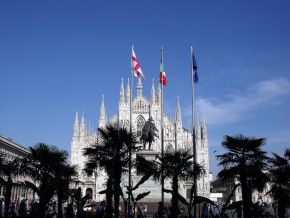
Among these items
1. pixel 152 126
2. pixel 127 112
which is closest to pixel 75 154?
pixel 127 112

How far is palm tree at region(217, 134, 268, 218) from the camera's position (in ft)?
62.1

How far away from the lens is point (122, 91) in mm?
76625

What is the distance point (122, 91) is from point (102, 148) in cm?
5568

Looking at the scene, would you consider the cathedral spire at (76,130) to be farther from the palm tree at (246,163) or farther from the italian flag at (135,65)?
the palm tree at (246,163)

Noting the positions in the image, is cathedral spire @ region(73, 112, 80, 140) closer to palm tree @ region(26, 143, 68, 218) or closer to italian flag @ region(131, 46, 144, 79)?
italian flag @ region(131, 46, 144, 79)

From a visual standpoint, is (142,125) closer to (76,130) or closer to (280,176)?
(76,130)

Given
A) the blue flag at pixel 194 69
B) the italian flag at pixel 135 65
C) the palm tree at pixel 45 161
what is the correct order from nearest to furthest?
the palm tree at pixel 45 161
the blue flag at pixel 194 69
the italian flag at pixel 135 65

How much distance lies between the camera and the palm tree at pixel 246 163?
62.1 feet

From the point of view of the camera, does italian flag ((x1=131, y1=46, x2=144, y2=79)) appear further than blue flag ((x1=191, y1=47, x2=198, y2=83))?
Yes

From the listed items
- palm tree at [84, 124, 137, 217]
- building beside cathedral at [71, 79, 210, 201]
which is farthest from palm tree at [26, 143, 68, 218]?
building beside cathedral at [71, 79, 210, 201]

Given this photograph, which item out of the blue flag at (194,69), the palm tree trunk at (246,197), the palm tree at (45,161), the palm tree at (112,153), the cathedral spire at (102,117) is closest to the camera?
the palm tree trunk at (246,197)

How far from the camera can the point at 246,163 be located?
63.5 feet

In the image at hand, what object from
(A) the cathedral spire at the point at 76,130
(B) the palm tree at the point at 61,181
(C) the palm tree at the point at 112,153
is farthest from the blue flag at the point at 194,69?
(A) the cathedral spire at the point at 76,130

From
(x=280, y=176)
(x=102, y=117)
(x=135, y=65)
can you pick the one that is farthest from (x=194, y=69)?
(x=102, y=117)
